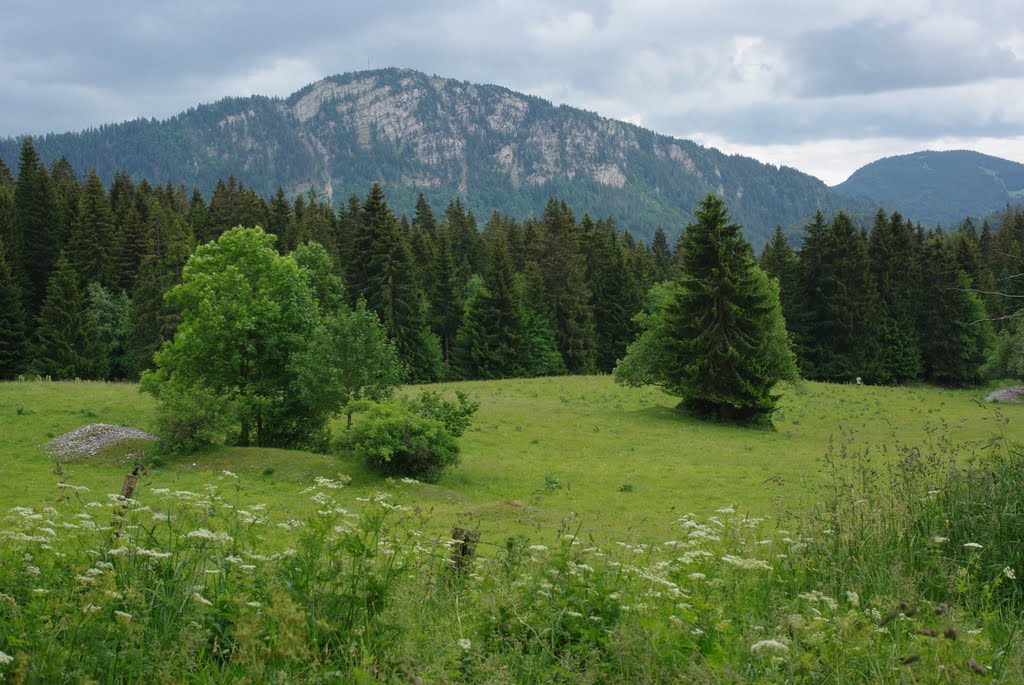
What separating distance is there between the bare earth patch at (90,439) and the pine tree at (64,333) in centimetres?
3373

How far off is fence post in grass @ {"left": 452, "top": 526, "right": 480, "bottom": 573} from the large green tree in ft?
101

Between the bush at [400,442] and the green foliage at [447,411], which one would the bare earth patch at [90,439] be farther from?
the green foliage at [447,411]

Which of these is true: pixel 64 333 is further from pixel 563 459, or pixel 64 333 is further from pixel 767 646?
pixel 767 646

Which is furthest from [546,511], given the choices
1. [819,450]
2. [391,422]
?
[819,450]

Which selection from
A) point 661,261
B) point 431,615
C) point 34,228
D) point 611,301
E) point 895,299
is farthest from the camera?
point 661,261

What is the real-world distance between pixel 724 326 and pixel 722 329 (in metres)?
0.29

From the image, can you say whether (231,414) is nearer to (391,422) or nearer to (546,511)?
(391,422)

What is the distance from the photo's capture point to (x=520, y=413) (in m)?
37.4

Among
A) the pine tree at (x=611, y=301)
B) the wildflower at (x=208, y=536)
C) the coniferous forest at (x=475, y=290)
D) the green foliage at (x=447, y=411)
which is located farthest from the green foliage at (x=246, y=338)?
the pine tree at (x=611, y=301)

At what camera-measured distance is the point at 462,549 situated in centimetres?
751

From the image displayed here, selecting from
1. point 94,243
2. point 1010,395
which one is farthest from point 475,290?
point 1010,395

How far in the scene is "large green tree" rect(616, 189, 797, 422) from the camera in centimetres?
3691

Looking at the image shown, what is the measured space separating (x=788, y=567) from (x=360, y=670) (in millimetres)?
4865

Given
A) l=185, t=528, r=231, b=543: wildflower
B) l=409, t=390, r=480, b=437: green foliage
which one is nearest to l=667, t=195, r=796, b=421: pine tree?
l=409, t=390, r=480, b=437: green foliage
